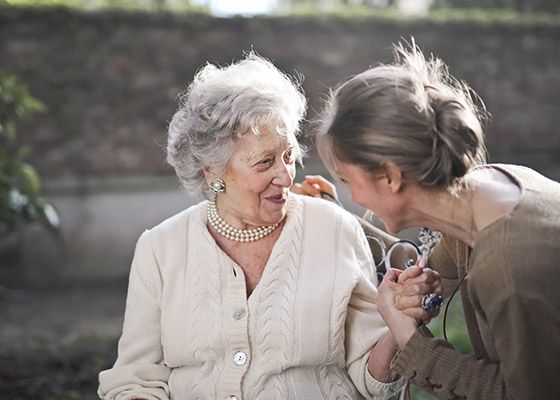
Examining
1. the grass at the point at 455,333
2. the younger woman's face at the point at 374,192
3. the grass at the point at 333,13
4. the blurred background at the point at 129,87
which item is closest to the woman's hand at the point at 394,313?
the younger woman's face at the point at 374,192

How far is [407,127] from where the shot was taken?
232 centimetres

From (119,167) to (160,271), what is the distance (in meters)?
6.12

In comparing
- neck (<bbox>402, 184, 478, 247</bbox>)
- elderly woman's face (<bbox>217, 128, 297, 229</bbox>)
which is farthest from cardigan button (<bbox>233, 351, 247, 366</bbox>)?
neck (<bbox>402, 184, 478, 247</bbox>)

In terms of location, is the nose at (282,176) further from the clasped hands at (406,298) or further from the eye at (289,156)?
the clasped hands at (406,298)

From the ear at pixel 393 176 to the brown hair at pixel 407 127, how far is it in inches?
0.6

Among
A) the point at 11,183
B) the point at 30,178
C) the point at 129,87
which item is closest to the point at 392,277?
the point at 30,178

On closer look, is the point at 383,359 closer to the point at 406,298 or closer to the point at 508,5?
the point at 406,298

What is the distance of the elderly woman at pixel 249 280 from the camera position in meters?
2.95

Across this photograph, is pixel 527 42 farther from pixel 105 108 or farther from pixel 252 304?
pixel 252 304

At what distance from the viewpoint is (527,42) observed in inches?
407

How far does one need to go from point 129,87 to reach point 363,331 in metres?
6.54

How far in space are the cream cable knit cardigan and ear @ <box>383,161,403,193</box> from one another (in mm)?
650

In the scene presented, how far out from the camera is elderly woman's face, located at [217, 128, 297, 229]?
9.84 feet

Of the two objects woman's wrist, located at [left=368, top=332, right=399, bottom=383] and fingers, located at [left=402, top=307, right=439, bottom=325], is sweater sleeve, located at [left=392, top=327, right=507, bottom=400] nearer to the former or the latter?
fingers, located at [left=402, top=307, right=439, bottom=325]
